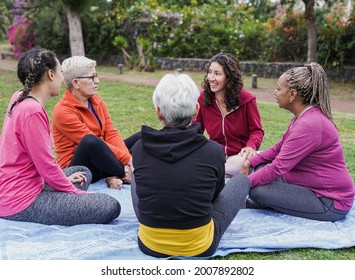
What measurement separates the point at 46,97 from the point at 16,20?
19121 millimetres

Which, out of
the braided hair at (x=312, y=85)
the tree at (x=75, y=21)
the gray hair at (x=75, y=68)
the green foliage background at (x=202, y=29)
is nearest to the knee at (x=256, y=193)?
the braided hair at (x=312, y=85)

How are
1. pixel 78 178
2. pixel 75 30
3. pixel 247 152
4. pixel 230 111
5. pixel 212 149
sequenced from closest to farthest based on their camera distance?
1. pixel 212 149
2. pixel 78 178
3. pixel 247 152
4. pixel 230 111
5. pixel 75 30

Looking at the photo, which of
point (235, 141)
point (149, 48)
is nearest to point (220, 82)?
point (235, 141)

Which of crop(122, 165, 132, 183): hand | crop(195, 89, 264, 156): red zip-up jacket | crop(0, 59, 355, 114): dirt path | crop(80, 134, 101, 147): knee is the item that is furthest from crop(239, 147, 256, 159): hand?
crop(0, 59, 355, 114): dirt path

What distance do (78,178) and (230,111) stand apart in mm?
1628

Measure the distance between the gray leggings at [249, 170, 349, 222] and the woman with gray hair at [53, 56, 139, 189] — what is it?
1.37m

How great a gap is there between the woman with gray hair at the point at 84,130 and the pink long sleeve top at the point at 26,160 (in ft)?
2.78

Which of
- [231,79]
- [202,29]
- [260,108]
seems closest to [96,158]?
[231,79]

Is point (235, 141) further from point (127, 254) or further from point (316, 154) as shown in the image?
point (127, 254)

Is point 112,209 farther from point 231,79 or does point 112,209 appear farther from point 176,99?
point 231,79

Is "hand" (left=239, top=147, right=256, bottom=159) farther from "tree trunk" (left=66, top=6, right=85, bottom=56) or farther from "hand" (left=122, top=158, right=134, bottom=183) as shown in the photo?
"tree trunk" (left=66, top=6, right=85, bottom=56)

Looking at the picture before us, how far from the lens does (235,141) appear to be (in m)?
4.79

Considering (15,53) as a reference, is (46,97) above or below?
above

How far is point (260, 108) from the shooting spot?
9.80m
